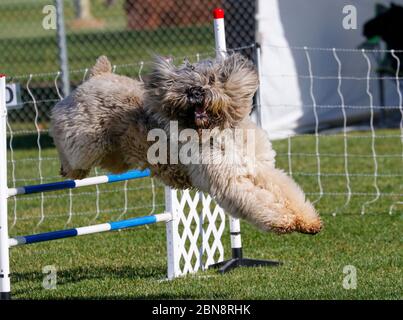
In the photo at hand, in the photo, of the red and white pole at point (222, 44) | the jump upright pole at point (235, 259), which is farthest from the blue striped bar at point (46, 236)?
the jump upright pole at point (235, 259)

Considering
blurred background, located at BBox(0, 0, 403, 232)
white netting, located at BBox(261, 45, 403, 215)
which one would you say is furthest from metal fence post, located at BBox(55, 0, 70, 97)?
white netting, located at BBox(261, 45, 403, 215)

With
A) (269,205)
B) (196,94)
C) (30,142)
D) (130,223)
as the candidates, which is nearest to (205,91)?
(196,94)

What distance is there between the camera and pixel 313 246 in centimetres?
706

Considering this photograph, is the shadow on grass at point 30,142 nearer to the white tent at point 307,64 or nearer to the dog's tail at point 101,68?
the white tent at point 307,64

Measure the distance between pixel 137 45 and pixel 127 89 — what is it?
13.6 meters

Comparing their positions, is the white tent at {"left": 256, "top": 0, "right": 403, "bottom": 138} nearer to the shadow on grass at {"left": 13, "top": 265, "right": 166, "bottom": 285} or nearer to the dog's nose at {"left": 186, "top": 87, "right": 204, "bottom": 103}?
the shadow on grass at {"left": 13, "top": 265, "right": 166, "bottom": 285}

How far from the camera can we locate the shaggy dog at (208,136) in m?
4.69

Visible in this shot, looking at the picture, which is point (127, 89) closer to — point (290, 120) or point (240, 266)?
point (240, 266)

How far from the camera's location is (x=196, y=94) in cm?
468

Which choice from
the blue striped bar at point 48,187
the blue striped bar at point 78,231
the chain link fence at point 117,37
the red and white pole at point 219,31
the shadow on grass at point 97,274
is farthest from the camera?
the chain link fence at point 117,37

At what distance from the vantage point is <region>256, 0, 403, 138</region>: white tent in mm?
11344

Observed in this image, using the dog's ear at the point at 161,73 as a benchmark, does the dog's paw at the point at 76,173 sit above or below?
below

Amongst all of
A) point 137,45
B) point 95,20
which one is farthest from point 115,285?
point 95,20

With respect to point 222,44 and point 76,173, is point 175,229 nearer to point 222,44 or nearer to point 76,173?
point 76,173
